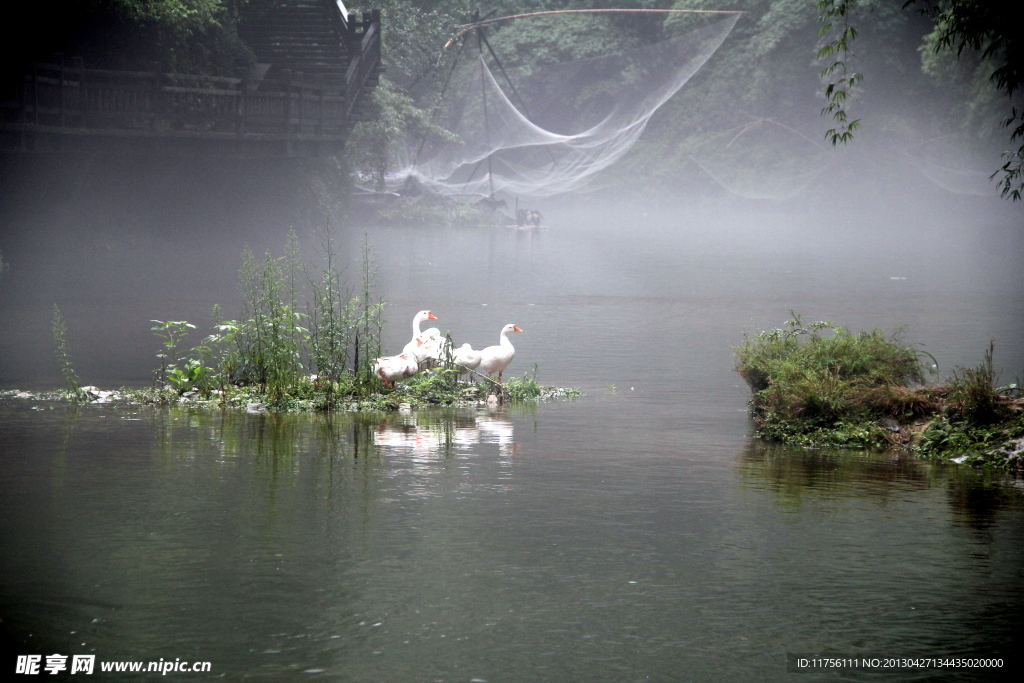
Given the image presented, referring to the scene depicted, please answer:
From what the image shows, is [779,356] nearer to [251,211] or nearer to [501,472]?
[501,472]

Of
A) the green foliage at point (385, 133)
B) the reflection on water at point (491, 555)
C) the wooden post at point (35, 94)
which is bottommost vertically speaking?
the reflection on water at point (491, 555)

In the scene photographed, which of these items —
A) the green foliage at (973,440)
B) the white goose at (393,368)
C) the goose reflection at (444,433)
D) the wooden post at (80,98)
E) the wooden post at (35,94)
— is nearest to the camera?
the green foliage at (973,440)

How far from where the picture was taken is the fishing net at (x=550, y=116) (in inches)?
1304

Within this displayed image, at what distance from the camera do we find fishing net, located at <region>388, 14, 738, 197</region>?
33125 mm

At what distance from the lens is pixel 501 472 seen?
7.65m

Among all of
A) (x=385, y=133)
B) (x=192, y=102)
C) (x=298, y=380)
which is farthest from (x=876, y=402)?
(x=385, y=133)

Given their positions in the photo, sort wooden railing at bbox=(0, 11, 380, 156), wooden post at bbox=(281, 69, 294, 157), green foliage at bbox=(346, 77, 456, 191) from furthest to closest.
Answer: green foliage at bbox=(346, 77, 456, 191) < wooden post at bbox=(281, 69, 294, 157) < wooden railing at bbox=(0, 11, 380, 156)

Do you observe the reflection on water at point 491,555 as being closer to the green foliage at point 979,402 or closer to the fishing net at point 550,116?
the green foliage at point 979,402

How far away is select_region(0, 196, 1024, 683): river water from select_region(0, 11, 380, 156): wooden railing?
10304 millimetres

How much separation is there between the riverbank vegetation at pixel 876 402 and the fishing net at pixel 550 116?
21.2 meters

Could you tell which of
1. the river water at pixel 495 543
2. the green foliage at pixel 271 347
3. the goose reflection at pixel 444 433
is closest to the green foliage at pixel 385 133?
the green foliage at pixel 271 347

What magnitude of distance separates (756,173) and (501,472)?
4937 centimetres

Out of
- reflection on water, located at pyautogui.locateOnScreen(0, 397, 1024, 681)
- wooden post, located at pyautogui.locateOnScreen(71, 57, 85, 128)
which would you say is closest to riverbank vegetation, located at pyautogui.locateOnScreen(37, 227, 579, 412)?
reflection on water, located at pyautogui.locateOnScreen(0, 397, 1024, 681)

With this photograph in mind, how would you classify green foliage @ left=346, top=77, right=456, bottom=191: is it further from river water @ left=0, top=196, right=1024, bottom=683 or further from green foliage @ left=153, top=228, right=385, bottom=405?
river water @ left=0, top=196, right=1024, bottom=683
